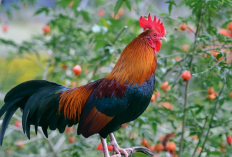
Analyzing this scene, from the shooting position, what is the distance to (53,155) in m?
2.91

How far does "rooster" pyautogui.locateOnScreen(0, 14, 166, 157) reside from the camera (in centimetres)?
158

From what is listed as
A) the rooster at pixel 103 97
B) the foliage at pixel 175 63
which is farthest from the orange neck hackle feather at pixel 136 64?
the foliage at pixel 175 63

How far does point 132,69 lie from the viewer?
1599 mm

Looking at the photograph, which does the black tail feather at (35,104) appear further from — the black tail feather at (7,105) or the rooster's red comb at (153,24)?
the rooster's red comb at (153,24)

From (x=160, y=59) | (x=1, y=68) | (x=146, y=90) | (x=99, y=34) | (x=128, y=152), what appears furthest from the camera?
(x=1, y=68)

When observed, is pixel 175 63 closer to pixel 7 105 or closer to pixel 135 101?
pixel 135 101

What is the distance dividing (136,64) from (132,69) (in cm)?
4

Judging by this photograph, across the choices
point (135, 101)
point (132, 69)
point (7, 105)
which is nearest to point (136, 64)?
point (132, 69)

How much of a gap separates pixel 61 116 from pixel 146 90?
0.62 meters

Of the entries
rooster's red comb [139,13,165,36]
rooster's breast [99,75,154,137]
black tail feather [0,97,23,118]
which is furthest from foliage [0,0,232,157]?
black tail feather [0,97,23,118]

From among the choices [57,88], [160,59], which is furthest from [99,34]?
[57,88]

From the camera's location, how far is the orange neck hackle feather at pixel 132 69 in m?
1.59

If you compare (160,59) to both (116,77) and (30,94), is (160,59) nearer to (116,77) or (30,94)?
(116,77)

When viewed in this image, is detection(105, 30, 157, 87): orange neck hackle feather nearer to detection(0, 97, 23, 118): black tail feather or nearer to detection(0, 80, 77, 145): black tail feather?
detection(0, 80, 77, 145): black tail feather
